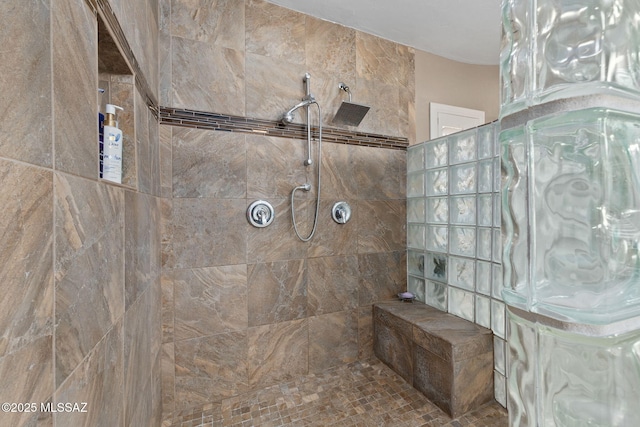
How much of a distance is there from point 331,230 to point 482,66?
2112 millimetres

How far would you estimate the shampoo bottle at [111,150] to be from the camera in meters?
0.78

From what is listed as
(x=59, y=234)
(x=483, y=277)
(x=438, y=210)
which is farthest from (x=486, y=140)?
(x=59, y=234)

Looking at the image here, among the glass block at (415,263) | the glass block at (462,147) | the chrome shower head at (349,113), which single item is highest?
the chrome shower head at (349,113)

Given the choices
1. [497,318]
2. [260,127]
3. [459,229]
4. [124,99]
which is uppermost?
[260,127]

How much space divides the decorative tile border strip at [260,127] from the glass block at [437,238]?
0.69m

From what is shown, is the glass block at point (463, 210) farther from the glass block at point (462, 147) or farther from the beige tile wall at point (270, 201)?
the beige tile wall at point (270, 201)

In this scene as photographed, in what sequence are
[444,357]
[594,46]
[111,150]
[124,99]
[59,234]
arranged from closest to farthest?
[594,46], [59,234], [111,150], [124,99], [444,357]

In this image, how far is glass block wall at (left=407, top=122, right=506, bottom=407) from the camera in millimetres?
1552

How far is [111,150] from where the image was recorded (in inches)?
30.9

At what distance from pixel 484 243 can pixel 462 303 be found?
43 cm

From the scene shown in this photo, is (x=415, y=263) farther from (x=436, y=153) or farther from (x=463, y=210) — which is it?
(x=436, y=153)

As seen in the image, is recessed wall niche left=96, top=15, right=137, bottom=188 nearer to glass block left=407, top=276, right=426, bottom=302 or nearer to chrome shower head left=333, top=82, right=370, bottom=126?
chrome shower head left=333, top=82, right=370, bottom=126

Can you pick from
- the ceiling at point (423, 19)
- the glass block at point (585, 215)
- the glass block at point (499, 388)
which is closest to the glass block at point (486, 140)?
the ceiling at point (423, 19)

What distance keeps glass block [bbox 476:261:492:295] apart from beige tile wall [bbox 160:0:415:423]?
59cm
